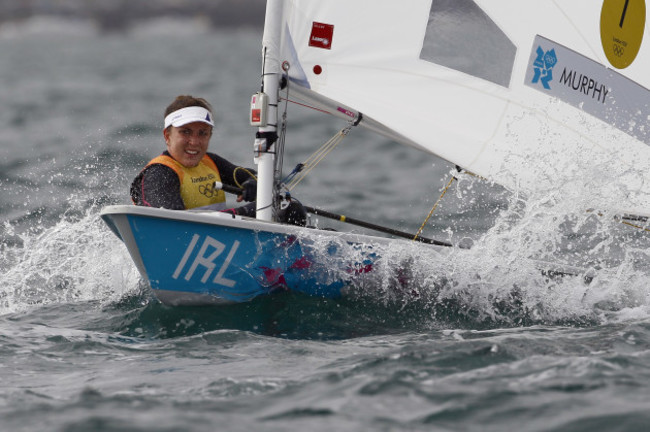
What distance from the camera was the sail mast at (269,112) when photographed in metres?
3.82

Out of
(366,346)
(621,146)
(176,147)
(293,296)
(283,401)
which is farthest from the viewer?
(621,146)

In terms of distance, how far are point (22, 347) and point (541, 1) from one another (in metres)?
2.79

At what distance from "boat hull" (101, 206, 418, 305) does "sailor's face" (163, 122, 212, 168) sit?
1.98 ft

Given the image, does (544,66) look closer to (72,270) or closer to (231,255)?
(231,255)

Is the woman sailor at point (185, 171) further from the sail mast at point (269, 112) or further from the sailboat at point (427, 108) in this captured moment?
the sailboat at point (427, 108)

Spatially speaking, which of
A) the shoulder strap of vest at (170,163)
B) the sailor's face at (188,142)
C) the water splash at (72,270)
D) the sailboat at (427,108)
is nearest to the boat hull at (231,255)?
the sailboat at (427,108)

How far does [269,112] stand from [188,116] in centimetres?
41

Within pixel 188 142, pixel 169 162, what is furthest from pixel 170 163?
pixel 188 142

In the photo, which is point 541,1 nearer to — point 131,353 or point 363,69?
→ point 363,69

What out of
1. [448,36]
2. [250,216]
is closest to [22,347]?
[250,216]

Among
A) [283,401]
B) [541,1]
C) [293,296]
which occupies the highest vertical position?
[541,1]

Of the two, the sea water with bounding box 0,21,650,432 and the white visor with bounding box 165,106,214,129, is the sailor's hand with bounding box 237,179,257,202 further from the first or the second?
the sea water with bounding box 0,21,650,432

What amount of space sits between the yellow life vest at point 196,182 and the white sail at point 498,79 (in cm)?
58

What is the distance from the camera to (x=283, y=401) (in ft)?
8.46
